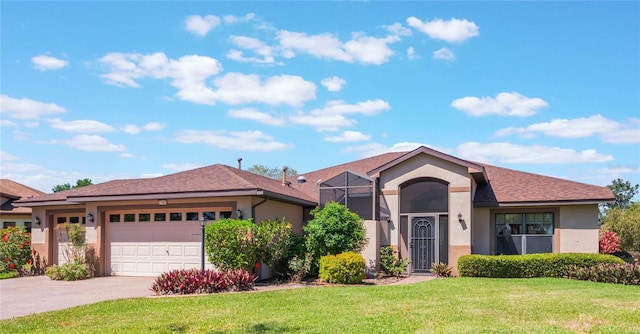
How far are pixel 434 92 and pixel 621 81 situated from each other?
274 inches

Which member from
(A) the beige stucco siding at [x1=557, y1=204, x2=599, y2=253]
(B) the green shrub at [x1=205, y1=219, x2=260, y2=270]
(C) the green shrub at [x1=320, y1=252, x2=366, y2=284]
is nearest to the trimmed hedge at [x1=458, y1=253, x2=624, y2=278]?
(A) the beige stucco siding at [x1=557, y1=204, x2=599, y2=253]

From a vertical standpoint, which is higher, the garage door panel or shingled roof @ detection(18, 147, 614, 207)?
shingled roof @ detection(18, 147, 614, 207)

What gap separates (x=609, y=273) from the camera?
16766 mm

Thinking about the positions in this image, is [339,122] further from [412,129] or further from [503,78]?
[503,78]

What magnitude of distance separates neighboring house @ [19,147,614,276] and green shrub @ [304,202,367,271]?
1578 millimetres

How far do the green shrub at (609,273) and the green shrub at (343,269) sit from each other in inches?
280

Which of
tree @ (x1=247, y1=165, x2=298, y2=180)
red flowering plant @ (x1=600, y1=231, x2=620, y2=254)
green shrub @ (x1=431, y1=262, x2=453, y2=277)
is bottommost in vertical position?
green shrub @ (x1=431, y1=262, x2=453, y2=277)

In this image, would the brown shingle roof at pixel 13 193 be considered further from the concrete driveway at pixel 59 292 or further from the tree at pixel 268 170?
the tree at pixel 268 170

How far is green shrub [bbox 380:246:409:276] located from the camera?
19.4 meters

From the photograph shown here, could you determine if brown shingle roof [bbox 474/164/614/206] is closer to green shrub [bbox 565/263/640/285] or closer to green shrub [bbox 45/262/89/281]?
green shrub [bbox 565/263/640/285]

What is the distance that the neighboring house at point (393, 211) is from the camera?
61.0 feet

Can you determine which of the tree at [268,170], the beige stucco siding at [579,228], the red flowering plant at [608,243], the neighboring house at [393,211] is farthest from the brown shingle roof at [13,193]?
the tree at [268,170]

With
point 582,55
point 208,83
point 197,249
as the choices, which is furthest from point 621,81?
point 197,249

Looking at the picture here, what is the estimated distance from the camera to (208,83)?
18.8 m
